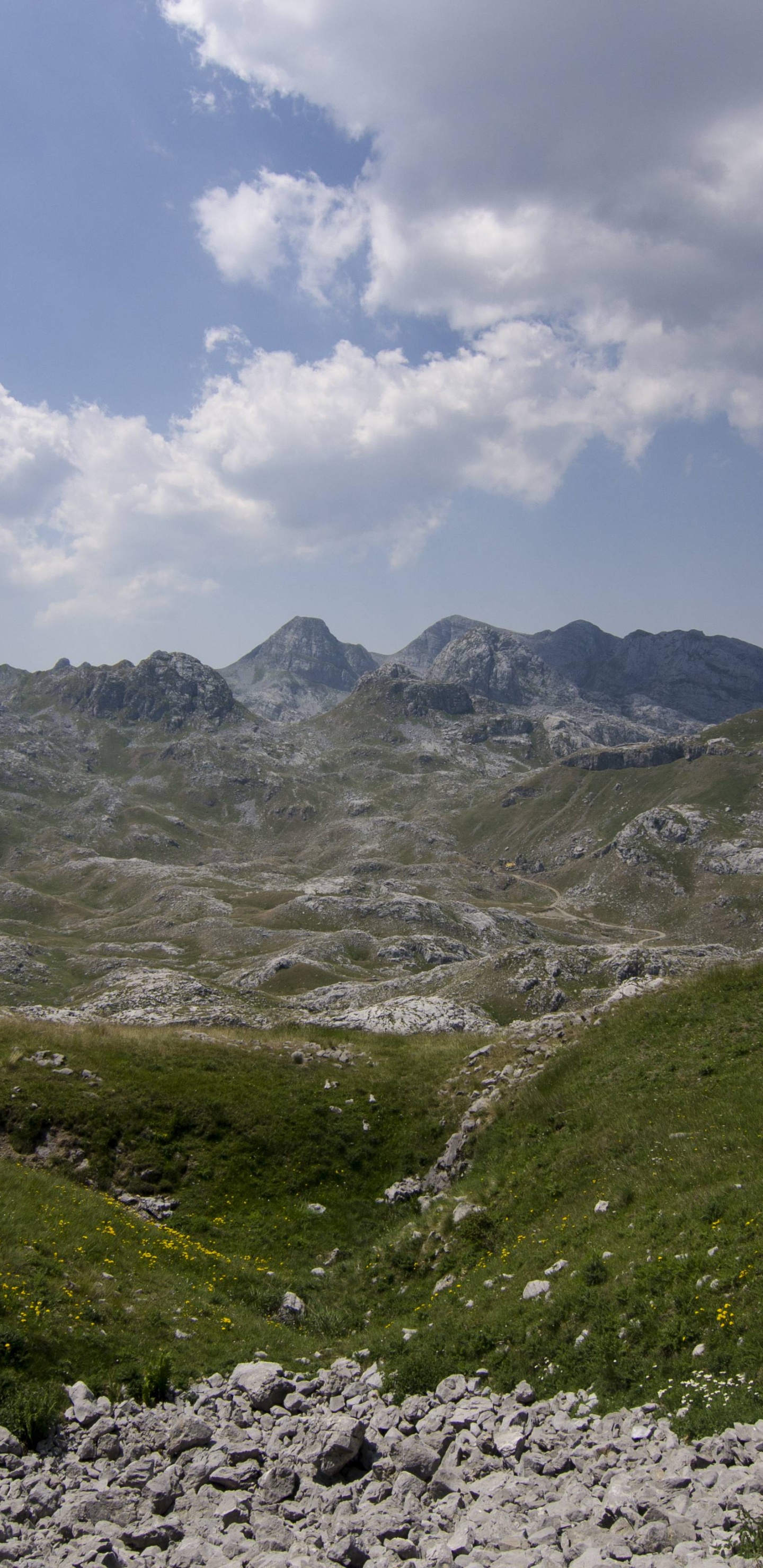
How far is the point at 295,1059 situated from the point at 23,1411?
25142mm

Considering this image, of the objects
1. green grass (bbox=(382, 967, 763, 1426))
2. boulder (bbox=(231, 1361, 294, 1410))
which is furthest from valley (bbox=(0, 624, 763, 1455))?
boulder (bbox=(231, 1361, 294, 1410))

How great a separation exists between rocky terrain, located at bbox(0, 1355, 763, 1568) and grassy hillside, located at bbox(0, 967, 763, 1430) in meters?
1.13

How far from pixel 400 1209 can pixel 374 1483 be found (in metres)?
17.1

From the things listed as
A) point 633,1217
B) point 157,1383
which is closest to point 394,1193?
point 633,1217

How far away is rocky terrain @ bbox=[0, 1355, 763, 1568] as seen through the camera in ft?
36.1

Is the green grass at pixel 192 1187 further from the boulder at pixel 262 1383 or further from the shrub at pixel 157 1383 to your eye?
the boulder at pixel 262 1383

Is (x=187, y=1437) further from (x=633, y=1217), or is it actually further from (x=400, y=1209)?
(x=400, y=1209)

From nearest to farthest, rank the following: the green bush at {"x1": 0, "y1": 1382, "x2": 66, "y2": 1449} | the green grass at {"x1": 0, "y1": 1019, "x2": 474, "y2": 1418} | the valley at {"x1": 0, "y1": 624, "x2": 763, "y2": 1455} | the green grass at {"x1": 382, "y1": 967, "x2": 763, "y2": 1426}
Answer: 1. the green bush at {"x1": 0, "y1": 1382, "x2": 66, "y2": 1449}
2. the green grass at {"x1": 382, "y1": 967, "x2": 763, "y2": 1426}
3. the valley at {"x1": 0, "y1": 624, "x2": 763, "y2": 1455}
4. the green grass at {"x1": 0, "y1": 1019, "x2": 474, "y2": 1418}

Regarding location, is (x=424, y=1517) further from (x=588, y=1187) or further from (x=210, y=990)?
(x=210, y=990)

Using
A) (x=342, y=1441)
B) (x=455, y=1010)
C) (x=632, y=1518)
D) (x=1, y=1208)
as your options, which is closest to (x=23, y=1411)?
(x=342, y=1441)

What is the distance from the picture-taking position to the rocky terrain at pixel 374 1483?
11016mm

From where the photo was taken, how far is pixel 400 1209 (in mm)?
30531

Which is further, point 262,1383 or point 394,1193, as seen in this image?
point 394,1193

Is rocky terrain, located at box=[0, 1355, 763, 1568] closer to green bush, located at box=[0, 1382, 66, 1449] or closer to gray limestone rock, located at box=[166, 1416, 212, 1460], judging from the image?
gray limestone rock, located at box=[166, 1416, 212, 1460]
